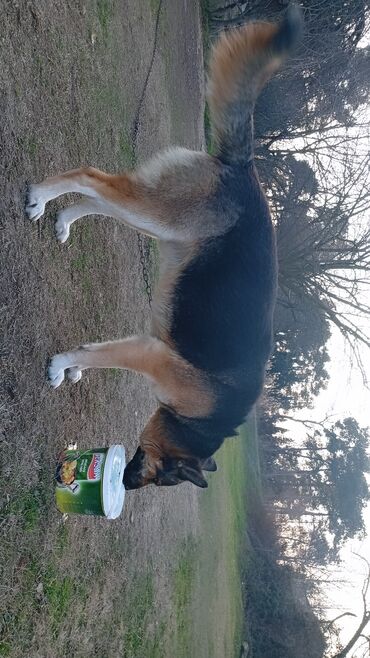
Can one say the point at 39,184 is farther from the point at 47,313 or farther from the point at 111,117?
the point at 111,117

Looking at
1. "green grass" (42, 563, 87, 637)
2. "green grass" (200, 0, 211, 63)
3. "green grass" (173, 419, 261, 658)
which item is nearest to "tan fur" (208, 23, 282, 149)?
"green grass" (42, 563, 87, 637)

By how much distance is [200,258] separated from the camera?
457 cm

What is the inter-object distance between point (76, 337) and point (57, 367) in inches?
27.6

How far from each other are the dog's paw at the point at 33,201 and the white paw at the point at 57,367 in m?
1.08

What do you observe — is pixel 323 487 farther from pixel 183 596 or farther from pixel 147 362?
pixel 147 362

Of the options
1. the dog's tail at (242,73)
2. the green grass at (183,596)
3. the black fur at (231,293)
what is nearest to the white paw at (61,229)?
the black fur at (231,293)

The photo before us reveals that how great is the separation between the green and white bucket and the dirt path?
20 cm

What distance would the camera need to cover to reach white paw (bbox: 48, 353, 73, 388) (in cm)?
439

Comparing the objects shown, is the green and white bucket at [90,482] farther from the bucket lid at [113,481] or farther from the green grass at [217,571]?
the green grass at [217,571]

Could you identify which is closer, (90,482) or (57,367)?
(90,482)

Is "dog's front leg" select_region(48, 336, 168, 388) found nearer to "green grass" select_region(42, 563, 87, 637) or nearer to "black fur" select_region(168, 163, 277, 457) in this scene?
"black fur" select_region(168, 163, 277, 457)

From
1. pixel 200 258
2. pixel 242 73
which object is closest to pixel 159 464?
pixel 200 258

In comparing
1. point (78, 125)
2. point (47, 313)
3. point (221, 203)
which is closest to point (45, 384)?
point (47, 313)

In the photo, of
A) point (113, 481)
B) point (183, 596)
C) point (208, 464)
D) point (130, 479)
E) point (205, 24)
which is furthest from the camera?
point (205, 24)
